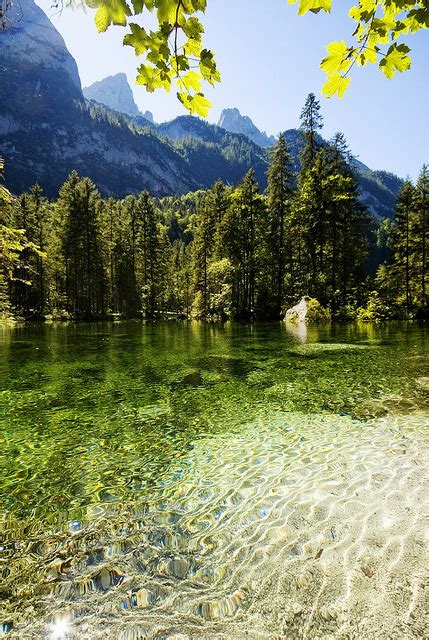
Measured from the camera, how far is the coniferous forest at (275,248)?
120 ft

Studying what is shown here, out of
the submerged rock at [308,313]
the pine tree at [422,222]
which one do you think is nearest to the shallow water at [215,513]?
the submerged rock at [308,313]

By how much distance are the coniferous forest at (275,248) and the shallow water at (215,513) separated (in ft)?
90.7

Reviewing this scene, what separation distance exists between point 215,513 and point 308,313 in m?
29.4

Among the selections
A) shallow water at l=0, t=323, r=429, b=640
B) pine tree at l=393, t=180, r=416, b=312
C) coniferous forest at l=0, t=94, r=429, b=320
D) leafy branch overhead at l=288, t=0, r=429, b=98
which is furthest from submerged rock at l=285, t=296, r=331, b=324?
leafy branch overhead at l=288, t=0, r=429, b=98

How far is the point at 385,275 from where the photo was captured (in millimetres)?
41562

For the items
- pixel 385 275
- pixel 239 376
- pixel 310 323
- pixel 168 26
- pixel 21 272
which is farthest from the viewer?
pixel 21 272

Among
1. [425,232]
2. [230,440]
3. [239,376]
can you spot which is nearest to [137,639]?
[230,440]

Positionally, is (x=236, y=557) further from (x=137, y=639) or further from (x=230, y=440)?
(x=230, y=440)

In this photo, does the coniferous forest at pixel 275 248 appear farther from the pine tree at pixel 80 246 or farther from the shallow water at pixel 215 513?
the shallow water at pixel 215 513

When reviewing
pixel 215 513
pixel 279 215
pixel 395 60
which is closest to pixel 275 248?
pixel 279 215

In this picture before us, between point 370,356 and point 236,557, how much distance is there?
11.7 m

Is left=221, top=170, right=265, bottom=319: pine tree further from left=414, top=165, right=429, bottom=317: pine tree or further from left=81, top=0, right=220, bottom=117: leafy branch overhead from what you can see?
left=81, top=0, right=220, bottom=117: leafy branch overhead

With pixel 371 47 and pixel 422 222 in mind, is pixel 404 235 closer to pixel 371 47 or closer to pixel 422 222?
pixel 422 222

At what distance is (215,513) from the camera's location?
13.2 ft
